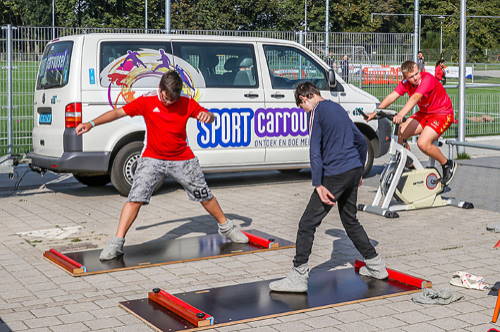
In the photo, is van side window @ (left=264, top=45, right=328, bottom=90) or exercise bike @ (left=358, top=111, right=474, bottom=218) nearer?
exercise bike @ (left=358, top=111, right=474, bottom=218)

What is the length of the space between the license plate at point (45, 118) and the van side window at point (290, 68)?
326 centimetres

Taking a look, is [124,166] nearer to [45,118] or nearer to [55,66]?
[45,118]

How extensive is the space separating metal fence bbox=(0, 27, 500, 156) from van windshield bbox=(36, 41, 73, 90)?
1126 millimetres

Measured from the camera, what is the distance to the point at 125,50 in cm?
1144

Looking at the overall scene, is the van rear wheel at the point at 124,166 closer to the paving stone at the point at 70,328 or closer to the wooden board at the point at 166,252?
the wooden board at the point at 166,252

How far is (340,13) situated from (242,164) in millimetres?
59282

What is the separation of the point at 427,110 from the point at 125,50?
4115 mm

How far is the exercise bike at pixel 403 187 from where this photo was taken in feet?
34.1

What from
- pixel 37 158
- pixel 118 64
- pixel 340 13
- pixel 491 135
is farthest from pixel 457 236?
pixel 340 13

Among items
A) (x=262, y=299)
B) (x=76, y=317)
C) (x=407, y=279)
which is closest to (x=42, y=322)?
(x=76, y=317)

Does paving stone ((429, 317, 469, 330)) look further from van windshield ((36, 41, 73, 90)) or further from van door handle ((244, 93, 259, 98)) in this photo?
van windshield ((36, 41, 73, 90))

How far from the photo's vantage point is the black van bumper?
36.1ft

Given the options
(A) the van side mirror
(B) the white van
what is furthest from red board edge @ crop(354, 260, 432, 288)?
(A) the van side mirror

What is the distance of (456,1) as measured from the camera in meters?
75.6
